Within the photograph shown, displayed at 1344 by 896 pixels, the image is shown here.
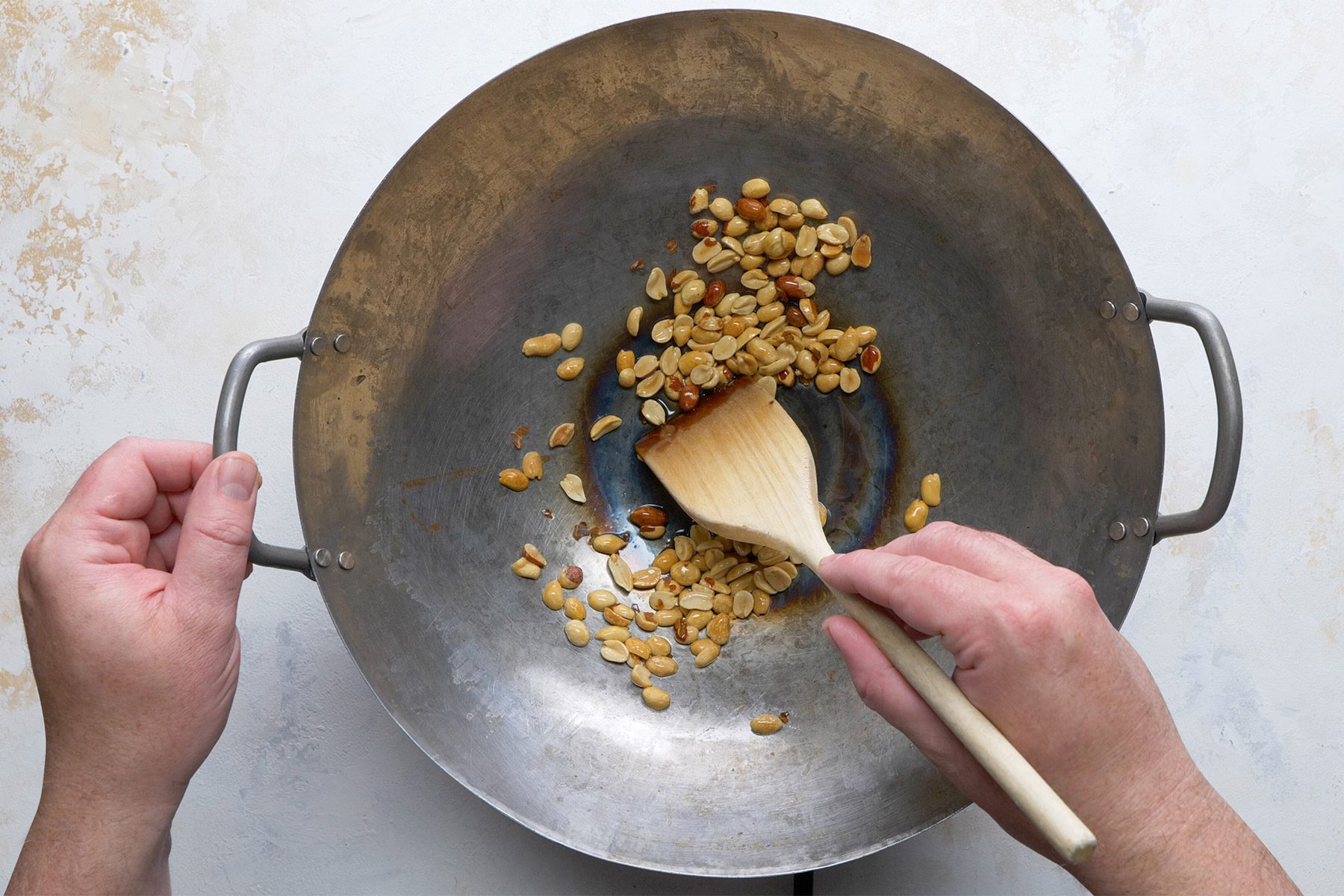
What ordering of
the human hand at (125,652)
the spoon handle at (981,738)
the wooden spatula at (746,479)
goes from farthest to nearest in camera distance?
the wooden spatula at (746,479) < the human hand at (125,652) < the spoon handle at (981,738)

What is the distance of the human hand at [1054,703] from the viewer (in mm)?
521

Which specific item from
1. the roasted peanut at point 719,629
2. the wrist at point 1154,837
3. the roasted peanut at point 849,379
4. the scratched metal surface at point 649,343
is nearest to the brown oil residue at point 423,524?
the scratched metal surface at point 649,343

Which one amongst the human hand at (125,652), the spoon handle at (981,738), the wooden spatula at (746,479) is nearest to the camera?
the spoon handle at (981,738)

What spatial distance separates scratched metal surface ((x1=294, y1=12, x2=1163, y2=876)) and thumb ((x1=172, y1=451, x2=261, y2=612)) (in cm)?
6

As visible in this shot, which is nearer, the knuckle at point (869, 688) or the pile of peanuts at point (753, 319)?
the knuckle at point (869, 688)

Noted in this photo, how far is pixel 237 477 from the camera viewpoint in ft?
1.90

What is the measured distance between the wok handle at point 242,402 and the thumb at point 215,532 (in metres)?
0.01

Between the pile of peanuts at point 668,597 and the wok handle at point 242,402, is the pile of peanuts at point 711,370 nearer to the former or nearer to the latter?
the pile of peanuts at point 668,597

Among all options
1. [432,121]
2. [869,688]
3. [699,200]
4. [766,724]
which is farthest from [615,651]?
[432,121]

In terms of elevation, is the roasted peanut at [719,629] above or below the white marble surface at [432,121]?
below

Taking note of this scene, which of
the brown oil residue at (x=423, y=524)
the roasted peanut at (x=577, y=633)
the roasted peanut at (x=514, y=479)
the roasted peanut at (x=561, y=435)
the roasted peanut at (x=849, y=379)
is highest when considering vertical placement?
the roasted peanut at (x=849, y=379)

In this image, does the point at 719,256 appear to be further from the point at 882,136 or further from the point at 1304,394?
the point at 1304,394

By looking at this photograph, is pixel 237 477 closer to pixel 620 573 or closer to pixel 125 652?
pixel 125 652

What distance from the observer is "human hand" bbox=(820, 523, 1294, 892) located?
521 millimetres
